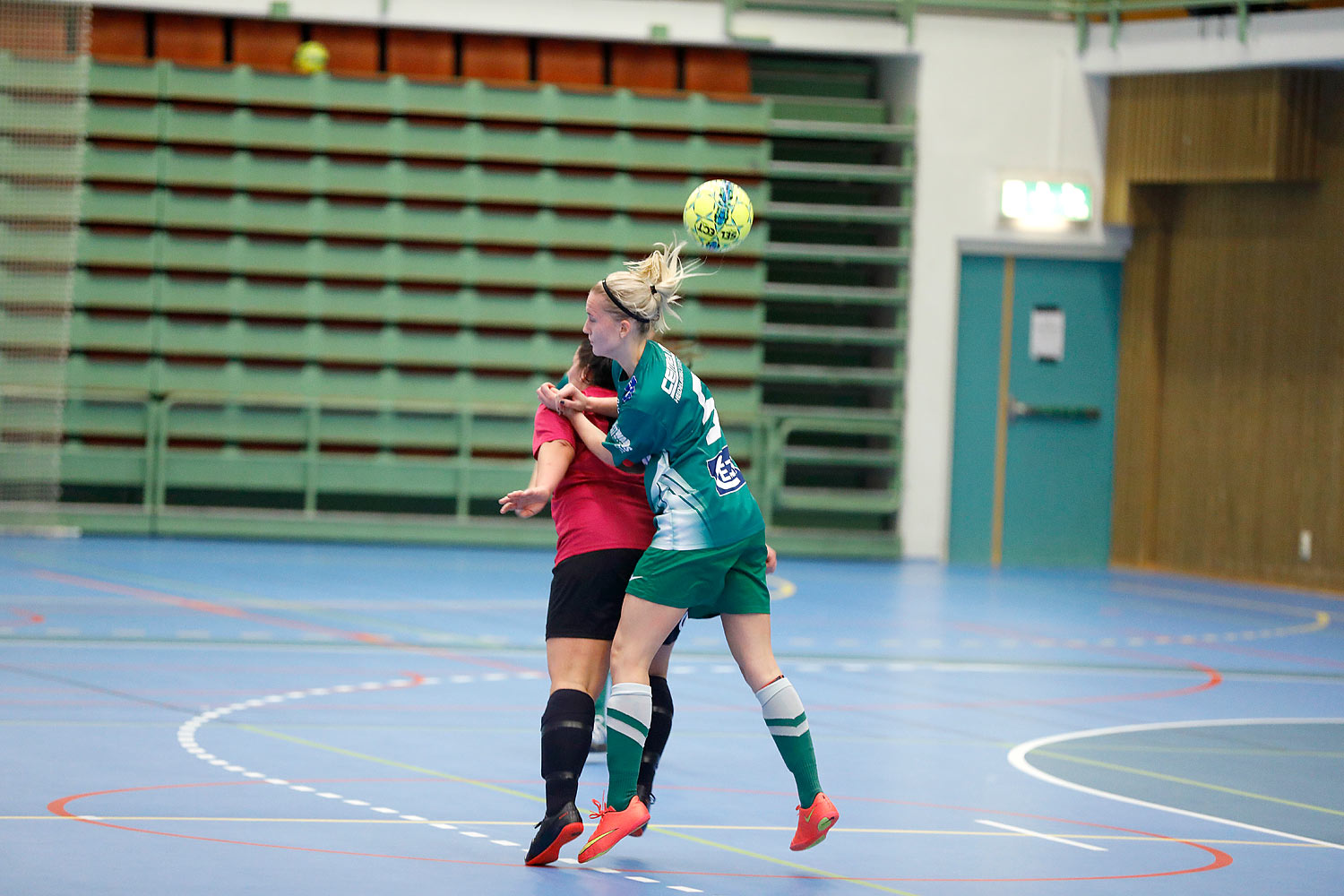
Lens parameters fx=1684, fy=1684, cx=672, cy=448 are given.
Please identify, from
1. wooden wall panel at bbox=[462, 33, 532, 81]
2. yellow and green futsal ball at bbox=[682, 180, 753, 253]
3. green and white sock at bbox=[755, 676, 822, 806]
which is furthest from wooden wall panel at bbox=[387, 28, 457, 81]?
green and white sock at bbox=[755, 676, 822, 806]

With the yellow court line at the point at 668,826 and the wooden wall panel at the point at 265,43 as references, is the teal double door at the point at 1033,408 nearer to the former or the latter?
the wooden wall panel at the point at 265,43

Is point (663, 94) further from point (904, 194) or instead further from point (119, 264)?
point (119, 264)

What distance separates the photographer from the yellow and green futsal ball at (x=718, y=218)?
600 centimetres

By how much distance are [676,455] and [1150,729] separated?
3.73 metres

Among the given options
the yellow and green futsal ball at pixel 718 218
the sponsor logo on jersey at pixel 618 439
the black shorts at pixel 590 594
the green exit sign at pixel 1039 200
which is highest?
the green exit sign at pixel 1039 200

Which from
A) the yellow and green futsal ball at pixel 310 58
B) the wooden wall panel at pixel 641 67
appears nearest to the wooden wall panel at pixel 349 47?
the yellow and green futsal ball at pixel 310 58

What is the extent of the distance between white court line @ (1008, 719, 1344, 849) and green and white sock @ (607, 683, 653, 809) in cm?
213

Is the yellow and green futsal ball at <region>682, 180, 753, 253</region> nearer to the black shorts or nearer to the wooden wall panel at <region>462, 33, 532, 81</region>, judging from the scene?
the black shorts

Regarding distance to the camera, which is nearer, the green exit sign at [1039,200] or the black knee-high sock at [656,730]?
the black knee-high sock at [656,730]

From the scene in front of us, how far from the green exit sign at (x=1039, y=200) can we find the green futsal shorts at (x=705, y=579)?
12.2 metres

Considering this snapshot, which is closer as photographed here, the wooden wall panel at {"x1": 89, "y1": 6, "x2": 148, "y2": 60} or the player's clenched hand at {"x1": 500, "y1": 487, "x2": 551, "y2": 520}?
the player's clenched hand at {"x1": 500, "y1": 487, "x2": 551, "y2": 520}

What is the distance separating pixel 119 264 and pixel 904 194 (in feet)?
24.7

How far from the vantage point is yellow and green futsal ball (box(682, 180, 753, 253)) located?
600cm

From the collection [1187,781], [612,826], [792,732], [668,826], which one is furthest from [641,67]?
[612,826]
